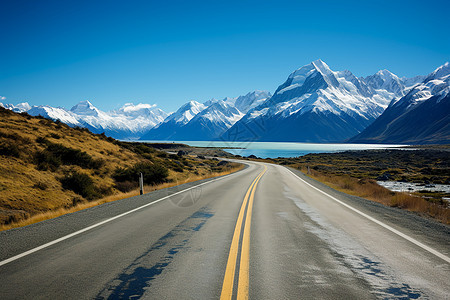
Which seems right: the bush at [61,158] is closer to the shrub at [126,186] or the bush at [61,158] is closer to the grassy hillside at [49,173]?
the grassy hillside at [49,173]

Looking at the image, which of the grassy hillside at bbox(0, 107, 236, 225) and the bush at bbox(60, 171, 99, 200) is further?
the bush at bbox(60, 171, 99, 200)

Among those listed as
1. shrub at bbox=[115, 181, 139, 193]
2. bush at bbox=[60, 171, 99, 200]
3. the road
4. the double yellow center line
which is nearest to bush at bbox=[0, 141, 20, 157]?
bush at bbox=[60, 171, 99, 200]

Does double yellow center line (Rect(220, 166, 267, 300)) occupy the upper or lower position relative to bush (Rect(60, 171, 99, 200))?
lower

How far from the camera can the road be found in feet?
12.6

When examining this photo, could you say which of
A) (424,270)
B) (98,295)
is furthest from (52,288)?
(424,270)

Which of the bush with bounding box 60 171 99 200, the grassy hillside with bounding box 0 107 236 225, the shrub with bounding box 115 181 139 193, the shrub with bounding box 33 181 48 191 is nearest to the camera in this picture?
the grassy hillside with bounding box 0 107 236 225

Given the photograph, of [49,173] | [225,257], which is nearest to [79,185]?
[49,173]

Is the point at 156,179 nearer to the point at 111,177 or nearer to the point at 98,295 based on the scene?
the point at 111,177

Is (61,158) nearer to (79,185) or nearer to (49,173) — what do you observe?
(49,173)

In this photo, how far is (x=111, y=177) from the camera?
20.3 metres

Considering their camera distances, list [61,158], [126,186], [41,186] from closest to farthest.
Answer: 1. [41,186]
2. [61,158]
3. [126,186]

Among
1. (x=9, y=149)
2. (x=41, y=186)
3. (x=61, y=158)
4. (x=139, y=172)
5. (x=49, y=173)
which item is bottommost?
(x=41, y=186)

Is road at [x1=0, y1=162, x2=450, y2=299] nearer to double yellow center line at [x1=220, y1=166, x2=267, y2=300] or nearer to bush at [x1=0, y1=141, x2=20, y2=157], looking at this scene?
double yellow center line at [x1=220, y1=166, x2=267, y2=300]

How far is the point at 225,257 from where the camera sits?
5.12 meters
